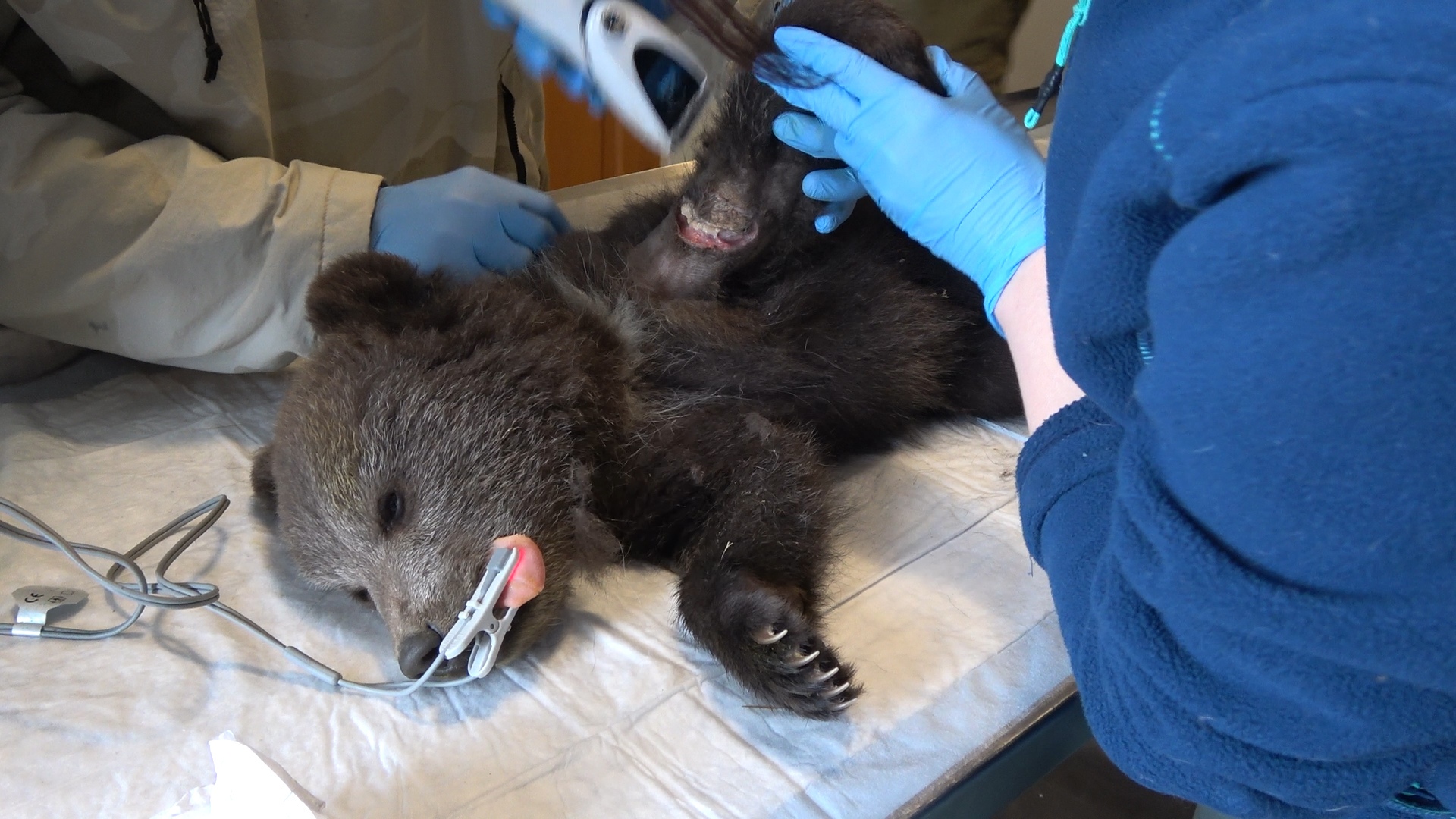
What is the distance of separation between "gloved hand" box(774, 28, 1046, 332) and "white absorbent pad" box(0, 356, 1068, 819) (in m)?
0.43

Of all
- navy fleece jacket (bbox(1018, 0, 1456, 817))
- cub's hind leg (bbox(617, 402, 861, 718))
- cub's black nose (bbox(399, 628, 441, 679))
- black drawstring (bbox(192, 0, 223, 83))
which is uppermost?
navy fleece jacket (bbox(1018, 0, 1456, 817))

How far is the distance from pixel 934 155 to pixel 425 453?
2.82ft

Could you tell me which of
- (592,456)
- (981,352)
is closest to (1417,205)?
(592,456)

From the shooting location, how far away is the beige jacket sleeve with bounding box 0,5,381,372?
1.48m

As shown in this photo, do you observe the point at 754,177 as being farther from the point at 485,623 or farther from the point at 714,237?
the point at 485,623

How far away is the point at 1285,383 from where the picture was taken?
1.65 ft

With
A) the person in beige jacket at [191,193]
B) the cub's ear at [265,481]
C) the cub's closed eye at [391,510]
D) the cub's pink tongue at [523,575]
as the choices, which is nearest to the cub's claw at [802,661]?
the cub's pink tongue at [523,575]

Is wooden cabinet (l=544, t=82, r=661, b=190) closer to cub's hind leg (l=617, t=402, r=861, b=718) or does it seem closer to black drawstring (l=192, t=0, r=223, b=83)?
black drawstring (l=192, t=0, r=223, b=83)

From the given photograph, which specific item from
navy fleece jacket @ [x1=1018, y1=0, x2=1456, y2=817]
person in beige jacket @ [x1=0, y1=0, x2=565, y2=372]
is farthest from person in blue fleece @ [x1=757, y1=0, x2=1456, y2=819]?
person in beige jacket @ [x1=0, y1=0, x2=565, y2=372]

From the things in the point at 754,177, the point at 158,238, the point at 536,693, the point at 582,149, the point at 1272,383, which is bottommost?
the point at 582,149

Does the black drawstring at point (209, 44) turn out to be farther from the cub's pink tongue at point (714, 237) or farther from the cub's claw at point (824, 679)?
the cub's claw at point (824, 679)

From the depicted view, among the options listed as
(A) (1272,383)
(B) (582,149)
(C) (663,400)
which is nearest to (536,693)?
(C) (663,400)

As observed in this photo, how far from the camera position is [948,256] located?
54.1 inches

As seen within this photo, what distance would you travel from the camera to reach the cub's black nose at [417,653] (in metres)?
1.11
